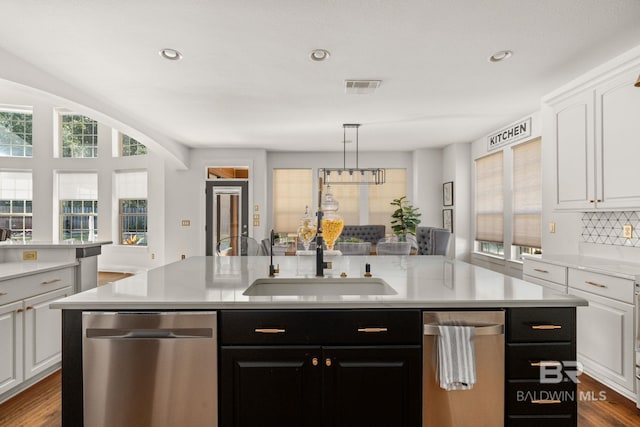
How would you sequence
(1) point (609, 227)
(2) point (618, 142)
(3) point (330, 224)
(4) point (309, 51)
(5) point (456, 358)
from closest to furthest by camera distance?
(5) point (456, 358)
(3) point (330, 224)
(2) point (618, 142)
(4) point (309, 51)
(1) point (609, 227)

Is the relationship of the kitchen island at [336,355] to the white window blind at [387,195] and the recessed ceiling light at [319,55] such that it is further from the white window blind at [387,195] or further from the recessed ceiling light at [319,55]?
the white window blind at [387,195]

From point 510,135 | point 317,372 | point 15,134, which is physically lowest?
point 317,372

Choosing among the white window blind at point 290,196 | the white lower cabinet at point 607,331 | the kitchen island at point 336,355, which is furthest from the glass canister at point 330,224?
the white window blind at point 290,196

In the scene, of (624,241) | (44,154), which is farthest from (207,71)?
(44,154)

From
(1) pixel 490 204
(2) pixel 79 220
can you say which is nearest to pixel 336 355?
(1) pixel 490 204

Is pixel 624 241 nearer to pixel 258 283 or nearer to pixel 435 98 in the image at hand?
pixel 435 98

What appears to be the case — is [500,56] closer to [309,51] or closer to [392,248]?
[309,51]

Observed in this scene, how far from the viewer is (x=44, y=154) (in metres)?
7.19

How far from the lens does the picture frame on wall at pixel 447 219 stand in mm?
6452

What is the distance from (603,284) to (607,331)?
0.32m

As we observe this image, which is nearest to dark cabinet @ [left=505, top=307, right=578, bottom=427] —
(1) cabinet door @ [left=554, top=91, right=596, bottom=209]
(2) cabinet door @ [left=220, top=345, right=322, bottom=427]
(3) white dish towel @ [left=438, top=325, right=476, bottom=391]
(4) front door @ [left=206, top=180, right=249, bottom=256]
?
(3) white dish towel @ [left=438, top=325, right=476, bottom=391]

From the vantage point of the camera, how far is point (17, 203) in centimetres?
726

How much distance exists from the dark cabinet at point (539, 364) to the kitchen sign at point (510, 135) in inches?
151

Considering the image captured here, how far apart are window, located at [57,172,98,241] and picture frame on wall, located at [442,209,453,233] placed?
725 cm
